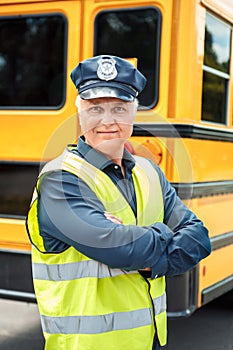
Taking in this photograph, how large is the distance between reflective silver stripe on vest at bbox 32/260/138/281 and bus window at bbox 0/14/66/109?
201cm

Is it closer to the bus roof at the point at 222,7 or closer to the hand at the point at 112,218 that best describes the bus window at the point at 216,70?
the bus roof at the point at 222,7

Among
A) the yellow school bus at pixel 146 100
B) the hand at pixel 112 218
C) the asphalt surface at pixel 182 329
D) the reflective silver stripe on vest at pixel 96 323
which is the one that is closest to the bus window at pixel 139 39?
the yellow school bus at pixel 146 100

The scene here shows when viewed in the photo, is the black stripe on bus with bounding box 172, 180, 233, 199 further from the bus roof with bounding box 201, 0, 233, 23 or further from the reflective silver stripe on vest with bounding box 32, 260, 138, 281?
the reflective silver stripe on vest with bounding box 32, 260, 138, 281

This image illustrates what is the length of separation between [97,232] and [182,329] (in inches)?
123

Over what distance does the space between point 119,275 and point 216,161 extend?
206 cm

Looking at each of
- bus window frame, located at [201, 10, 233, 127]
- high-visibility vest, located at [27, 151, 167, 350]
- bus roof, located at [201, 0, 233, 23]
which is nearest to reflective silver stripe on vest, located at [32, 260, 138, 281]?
high-visibility vest, located at [27, 151, 167, 350]

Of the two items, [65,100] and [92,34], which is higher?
[92,34]

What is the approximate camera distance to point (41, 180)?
1.84 metres

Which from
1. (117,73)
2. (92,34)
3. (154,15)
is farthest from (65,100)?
(117,73)

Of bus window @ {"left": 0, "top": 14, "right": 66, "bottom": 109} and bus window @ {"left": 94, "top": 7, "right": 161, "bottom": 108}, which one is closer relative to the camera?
bus window @ {"left": 94, "top": 7, "right": 161, "bottom": 108}

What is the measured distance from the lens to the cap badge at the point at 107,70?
Result: 1.87 meters

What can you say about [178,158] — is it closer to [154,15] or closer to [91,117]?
[154,15]

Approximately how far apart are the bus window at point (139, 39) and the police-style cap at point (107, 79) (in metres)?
1.50

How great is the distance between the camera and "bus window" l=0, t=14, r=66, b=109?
3648 mm
